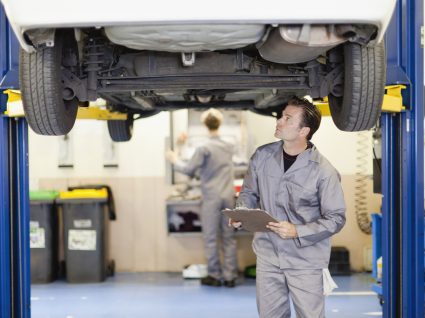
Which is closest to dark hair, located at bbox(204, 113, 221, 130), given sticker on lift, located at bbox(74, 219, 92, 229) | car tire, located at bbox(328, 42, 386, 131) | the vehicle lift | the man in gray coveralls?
sticker on lift, located at bbox(74, 219, 92, 229)

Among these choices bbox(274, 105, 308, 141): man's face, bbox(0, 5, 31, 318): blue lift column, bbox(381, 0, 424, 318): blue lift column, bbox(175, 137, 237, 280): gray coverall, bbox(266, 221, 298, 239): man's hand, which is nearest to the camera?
bbox(266, 221, 298, 239): man's hand

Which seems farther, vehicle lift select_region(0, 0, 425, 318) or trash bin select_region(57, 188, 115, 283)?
trash bin select_region(57, 188, 115, 283)

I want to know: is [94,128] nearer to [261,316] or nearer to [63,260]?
[63,260]

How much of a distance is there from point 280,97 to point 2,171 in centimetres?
195

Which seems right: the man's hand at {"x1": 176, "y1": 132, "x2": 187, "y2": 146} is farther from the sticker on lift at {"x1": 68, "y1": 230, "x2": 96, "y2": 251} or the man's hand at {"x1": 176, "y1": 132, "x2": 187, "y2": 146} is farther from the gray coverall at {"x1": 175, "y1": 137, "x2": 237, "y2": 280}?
the sticker on lift at {"x1": 68, "y1": 230, "x2": 96, "y2": 251}

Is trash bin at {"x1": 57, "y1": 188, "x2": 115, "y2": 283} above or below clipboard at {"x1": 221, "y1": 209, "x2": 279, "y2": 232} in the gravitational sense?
below

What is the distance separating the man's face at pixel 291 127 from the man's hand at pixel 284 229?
0.51 metres

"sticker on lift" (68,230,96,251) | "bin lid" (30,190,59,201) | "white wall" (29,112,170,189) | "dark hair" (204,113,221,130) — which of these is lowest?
"sticker on lift" (68,230,96,251)

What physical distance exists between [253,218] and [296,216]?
375 millimetres

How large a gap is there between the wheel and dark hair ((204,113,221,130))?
1.51m

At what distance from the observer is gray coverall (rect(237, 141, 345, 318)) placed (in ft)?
11.2

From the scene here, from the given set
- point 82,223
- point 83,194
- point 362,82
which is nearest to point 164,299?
point 82,223

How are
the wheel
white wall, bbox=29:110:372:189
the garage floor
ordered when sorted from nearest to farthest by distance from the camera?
the wheel < the garage floor < white wall, bbox=29:110:372:189

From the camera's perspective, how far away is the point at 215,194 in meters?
6.93
